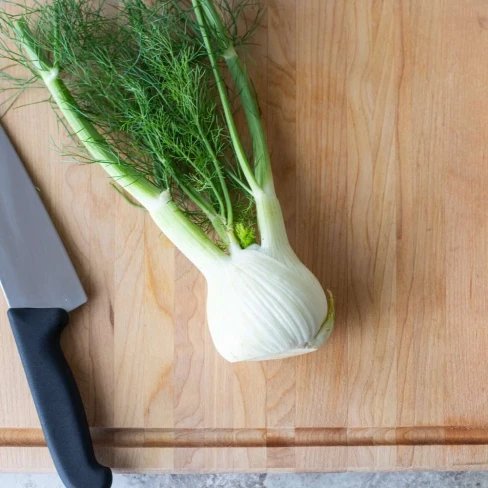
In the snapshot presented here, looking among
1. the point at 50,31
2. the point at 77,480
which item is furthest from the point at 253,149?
the point at 77,480

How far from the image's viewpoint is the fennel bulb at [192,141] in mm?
763

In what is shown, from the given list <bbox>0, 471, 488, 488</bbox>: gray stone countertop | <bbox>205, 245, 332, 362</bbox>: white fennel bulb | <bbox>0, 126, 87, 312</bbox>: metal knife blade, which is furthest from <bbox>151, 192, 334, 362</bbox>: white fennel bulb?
<bbox>0, 471, 488, 488</bbox>: gray stone countertop

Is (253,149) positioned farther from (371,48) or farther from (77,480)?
(77,480)

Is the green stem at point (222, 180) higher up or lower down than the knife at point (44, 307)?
higher up

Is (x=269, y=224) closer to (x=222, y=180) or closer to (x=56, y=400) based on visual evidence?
(x=222, y=180)

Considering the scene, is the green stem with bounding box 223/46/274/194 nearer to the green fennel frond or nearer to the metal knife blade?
the green fennel frond

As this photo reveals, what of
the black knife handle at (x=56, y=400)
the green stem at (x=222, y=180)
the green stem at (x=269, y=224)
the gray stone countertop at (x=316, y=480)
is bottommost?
the gray stone countertop at (x=316, y=480)

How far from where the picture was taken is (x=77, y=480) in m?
0.79

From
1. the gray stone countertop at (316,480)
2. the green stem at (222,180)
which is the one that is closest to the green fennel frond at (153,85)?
the green stem at (222,180)

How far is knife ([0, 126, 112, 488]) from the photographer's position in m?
0.79

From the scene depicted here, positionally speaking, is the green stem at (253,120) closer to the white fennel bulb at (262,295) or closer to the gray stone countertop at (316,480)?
the white fennel bulb at (262,295)

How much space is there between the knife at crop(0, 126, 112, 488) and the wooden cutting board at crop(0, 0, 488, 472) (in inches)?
1.2

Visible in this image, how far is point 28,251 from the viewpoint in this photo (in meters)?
0.82

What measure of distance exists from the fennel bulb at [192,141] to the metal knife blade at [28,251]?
0.11 meters
